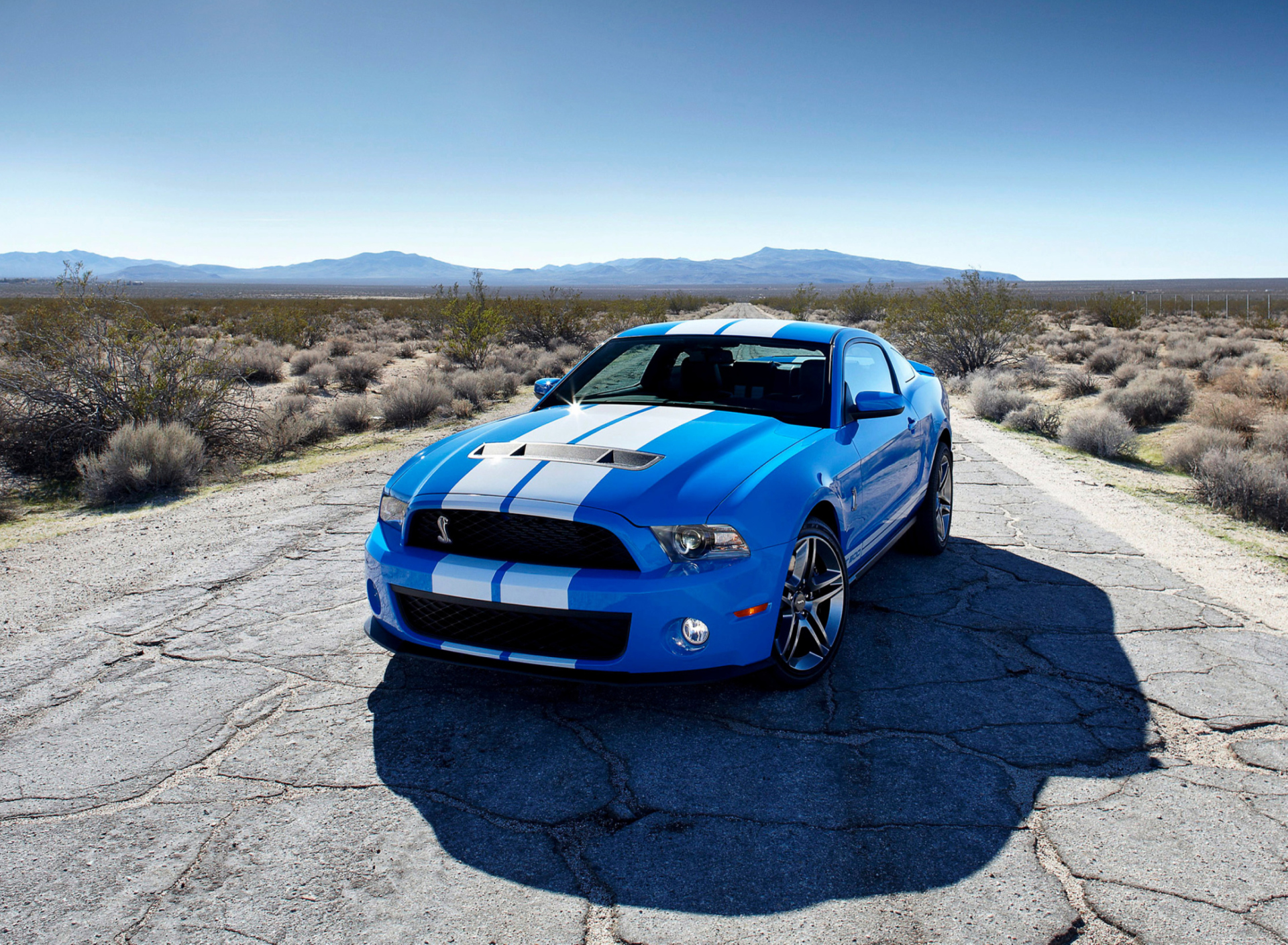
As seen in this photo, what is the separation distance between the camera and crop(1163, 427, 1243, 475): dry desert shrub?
9320 millimetres

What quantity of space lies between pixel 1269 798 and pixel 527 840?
2.52 metres

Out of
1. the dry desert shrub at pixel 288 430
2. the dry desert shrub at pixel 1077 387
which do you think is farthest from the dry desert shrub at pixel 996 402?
the dry desert shrub at pixel 288 430

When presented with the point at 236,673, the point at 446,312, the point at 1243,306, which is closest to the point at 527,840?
the point at 236,673

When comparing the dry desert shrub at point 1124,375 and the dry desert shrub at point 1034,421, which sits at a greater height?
the dry desert shrub at point 1124,375

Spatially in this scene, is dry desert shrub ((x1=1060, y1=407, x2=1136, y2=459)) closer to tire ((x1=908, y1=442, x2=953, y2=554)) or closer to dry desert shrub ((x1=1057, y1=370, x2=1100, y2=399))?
tire ((x1=908, y1=442, x2=953, y2=554))

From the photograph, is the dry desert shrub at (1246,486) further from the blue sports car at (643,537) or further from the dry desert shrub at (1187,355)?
the dry desert shrub at (1187,355)

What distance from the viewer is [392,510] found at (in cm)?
364

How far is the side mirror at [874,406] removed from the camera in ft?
13.8

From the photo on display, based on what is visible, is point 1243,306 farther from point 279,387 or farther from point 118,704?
point 118,704

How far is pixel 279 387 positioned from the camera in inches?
727

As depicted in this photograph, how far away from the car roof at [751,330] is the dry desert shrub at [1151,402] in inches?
374

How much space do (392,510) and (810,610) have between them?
1.87 meters

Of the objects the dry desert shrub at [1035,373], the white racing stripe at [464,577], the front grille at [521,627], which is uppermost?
the white racing stripe at [464,577]

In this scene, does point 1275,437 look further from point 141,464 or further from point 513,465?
point 141,464
